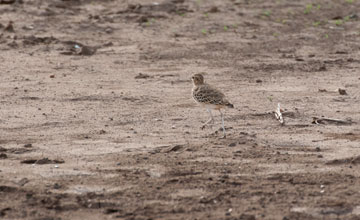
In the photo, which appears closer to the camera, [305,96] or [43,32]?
[305,96]

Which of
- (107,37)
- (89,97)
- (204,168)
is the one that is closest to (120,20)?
(107,37)

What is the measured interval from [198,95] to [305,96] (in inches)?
113

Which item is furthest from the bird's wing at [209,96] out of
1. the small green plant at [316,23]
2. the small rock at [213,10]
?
the small green plant at [316,23]

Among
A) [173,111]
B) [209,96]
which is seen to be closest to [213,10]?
[173,111]

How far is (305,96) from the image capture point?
10609mm

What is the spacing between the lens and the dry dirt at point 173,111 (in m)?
6.25

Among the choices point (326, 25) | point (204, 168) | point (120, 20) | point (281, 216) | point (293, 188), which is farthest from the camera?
point (326, 25)

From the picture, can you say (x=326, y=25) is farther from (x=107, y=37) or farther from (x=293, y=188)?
(x=293, y=188)

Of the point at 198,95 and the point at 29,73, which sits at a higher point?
the point at 198,95

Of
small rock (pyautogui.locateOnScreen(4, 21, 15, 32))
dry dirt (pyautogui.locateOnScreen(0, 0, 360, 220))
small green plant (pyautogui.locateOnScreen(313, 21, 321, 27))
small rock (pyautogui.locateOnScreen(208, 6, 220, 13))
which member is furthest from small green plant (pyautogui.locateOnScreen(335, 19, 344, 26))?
small rock (pyautogui.locateOnScreen(4, 21, 15, 32))

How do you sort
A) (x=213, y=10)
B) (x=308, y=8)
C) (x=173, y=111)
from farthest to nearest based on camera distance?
(x=308, y=8)
(x=213, y=10)
(x=173, y=111)

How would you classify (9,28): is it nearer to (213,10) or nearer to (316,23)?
(213,10)

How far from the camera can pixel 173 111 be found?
9562mm

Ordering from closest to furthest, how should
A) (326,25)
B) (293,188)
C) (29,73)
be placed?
(293,188) < (29,73) < (326,25)
